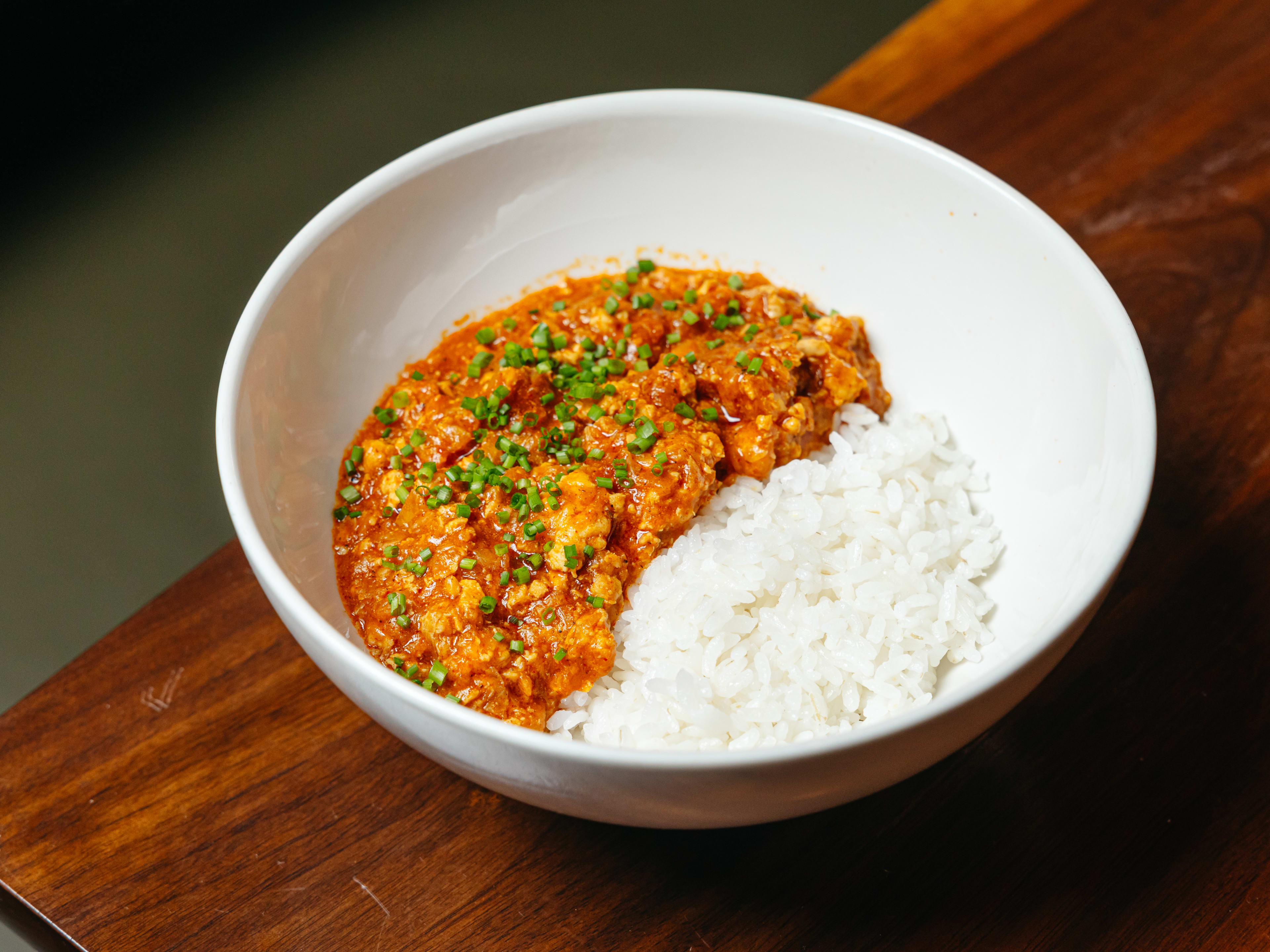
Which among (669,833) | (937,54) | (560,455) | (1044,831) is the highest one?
(560,455)

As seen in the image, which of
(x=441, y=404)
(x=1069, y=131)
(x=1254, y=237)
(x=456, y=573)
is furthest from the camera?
(x=1069, y=131)

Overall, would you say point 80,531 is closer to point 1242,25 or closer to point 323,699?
point 323,699

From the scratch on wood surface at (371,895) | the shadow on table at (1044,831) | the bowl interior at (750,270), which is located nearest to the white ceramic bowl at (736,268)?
the bowl interior at (750,270)

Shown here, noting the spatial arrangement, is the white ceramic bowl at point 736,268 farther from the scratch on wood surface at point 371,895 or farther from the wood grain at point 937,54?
the wood grain at point 937,54

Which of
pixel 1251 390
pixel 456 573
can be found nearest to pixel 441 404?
pixel 456 573

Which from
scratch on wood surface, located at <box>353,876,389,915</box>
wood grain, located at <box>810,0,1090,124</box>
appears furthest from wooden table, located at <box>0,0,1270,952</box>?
wood grain, located at <box>810,0,1090,124</box>

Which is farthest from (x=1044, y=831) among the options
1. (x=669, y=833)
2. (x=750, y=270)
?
(x=750, y=270)

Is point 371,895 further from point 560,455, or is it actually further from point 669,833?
point 560,455

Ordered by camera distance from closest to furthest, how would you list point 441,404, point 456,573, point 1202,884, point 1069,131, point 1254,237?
point 1202,884 → point 456,573 → point 441,404 → point 1254,237 → point 1069,131
